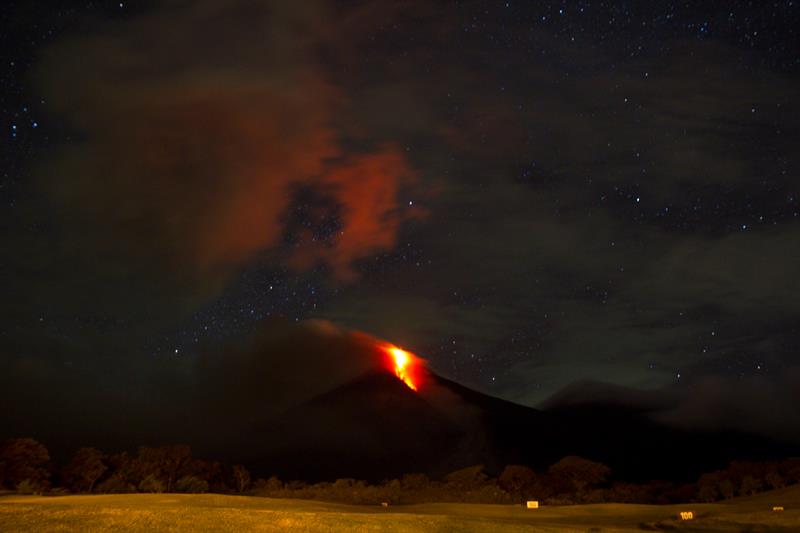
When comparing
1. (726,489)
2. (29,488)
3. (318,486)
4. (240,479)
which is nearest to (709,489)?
(726,489)

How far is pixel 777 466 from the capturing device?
121 meters

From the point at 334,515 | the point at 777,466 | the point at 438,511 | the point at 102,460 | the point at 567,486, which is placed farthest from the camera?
the point at 567,486

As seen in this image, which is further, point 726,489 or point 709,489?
point 709,489

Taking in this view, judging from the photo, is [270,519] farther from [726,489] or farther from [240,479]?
[726,489]

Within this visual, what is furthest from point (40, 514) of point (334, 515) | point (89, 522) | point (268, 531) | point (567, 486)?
point (567, 486)

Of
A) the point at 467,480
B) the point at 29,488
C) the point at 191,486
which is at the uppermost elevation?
the point at 29,488

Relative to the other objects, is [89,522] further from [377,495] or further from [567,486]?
[567,486]

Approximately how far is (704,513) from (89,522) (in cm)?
4703

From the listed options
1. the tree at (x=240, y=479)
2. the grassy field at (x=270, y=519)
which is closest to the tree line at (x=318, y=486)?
the tree at (x=240, y=479)

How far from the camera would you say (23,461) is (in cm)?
9912

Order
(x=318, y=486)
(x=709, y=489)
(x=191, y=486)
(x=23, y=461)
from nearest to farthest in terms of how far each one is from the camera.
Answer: (x=23, y=461), (x=191, y=486), (x=709, y=489), (x=318, y=486)

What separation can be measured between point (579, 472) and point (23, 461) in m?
102

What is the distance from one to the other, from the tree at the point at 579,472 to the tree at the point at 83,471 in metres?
85.9

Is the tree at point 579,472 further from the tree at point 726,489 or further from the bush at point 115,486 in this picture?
the bush at point 115,486
